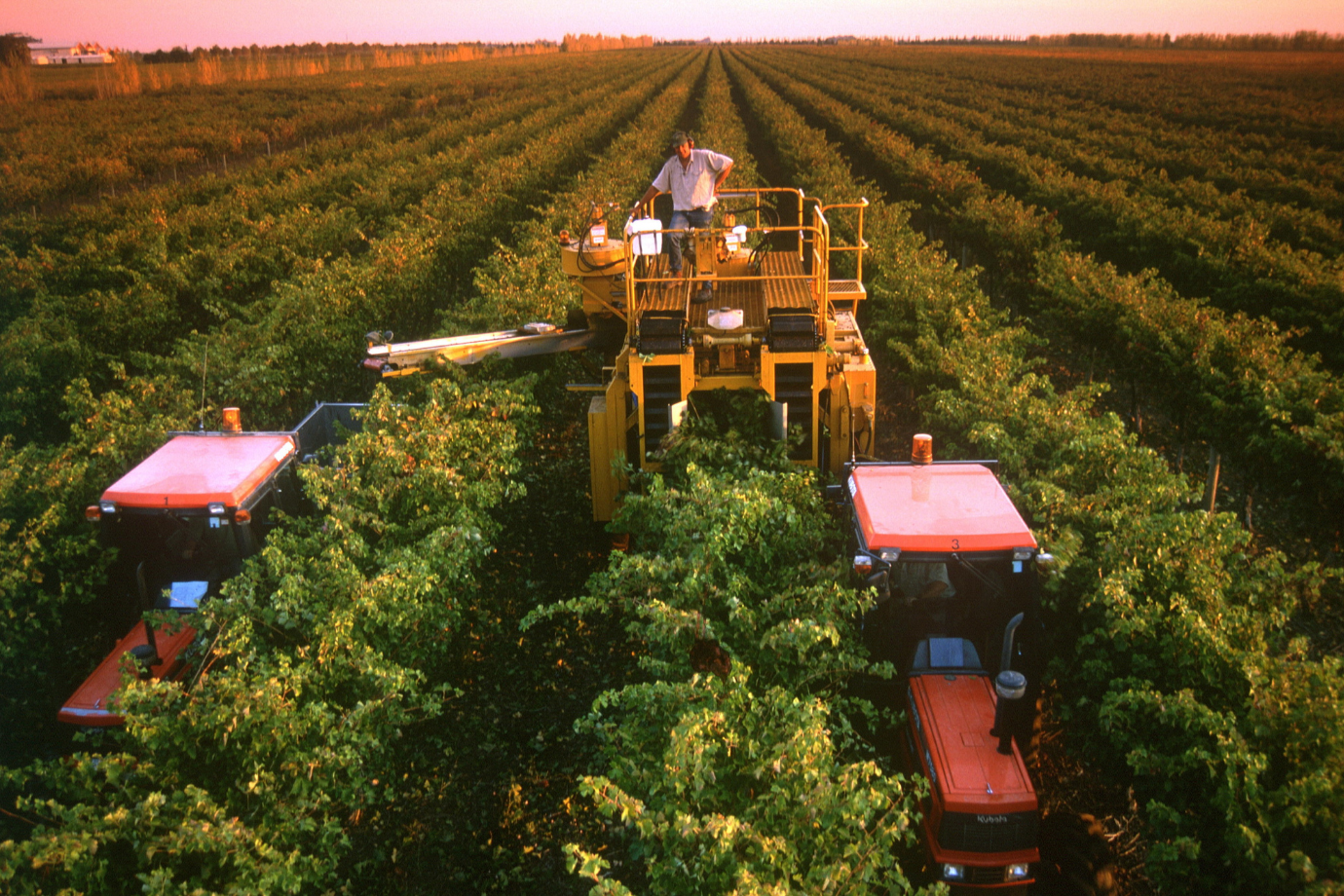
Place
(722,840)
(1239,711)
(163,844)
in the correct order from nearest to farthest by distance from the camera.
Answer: (722,840) → (163,844) → (1239,711)

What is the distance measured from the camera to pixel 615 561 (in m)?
6.14

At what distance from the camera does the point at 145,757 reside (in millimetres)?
4887

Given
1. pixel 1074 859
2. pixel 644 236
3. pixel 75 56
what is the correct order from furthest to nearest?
pixel 75 56 → pixel 644 236 → pixel 1074 859

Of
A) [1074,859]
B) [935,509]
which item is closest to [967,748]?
[1074,859]

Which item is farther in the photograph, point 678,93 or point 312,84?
point 312,84

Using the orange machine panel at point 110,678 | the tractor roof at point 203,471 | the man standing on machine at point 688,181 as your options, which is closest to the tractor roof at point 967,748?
the orange machine panel at point 110,678

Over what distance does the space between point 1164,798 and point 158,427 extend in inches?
339

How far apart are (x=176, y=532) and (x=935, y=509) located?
18.6 feet

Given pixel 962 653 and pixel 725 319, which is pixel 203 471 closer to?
pixel 725 319

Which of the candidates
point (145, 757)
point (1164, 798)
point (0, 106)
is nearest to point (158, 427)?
point (145, 757)

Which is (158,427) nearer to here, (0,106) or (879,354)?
(879,354)

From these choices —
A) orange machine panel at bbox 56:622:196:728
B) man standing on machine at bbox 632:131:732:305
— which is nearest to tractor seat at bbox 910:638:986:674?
orange machine panel at bbox 56:622:196:728

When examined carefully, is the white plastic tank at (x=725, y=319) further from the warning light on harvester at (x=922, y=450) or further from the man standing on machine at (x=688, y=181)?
the warning light on harvester at (x=922, y=450)

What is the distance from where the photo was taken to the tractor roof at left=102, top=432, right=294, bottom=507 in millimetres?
6316
